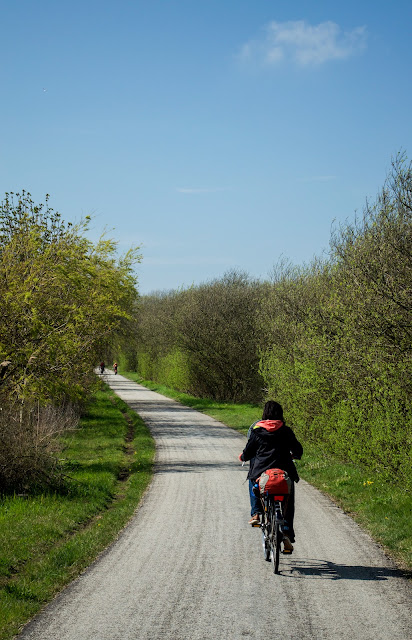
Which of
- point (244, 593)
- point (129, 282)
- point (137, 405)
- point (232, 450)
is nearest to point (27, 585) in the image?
point (244, 593)

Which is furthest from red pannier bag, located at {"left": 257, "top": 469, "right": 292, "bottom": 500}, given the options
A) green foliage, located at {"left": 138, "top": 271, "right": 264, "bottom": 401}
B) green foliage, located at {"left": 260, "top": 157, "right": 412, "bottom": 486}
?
green foliage, located at {"left": 138, "top": 271, "right": 264, "bottom": 401}

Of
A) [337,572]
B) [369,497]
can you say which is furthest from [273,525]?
[369,497]

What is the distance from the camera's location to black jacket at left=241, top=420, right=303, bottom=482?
7.64 m

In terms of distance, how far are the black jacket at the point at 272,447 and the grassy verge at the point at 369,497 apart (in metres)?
1.76

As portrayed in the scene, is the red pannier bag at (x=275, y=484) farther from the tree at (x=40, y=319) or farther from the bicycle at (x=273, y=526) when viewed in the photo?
the tree at (x=40, y=319)

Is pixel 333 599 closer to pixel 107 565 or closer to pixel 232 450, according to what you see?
pixel 107 565

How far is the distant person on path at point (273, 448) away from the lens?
762cm

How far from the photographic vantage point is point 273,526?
287 inches

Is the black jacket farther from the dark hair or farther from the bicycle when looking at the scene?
the bicycle

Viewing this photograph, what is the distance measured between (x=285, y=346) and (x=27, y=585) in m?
15.4

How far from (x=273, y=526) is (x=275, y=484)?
451 millimetres

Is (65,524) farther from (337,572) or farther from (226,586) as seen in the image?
(337,572)

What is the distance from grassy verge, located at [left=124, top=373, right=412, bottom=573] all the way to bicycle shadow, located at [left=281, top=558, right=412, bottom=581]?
0.27 meters

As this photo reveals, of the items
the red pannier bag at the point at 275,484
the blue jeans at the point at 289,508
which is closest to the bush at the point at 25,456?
the blue jeans at the point at 289,508
